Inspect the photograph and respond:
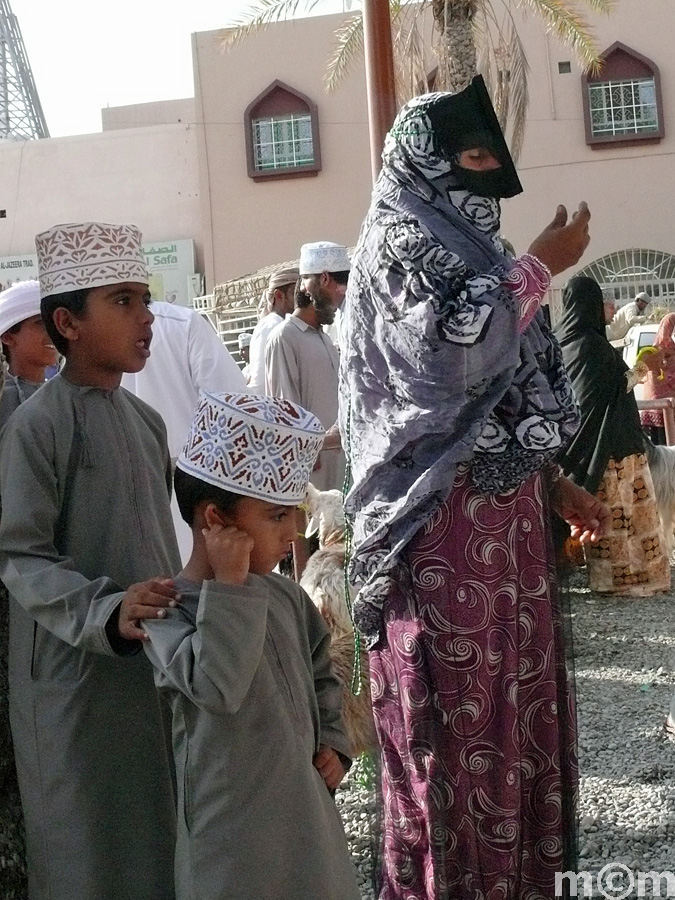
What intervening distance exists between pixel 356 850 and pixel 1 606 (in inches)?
69.3

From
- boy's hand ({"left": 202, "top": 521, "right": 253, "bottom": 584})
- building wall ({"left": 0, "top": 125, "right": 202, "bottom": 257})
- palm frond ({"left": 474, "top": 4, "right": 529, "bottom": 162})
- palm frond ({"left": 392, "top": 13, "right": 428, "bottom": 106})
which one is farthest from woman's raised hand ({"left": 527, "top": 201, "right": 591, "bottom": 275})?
building wall ({"left": 0, "top": 125, "right": 202, "bottom": 257})

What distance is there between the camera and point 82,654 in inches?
88.1

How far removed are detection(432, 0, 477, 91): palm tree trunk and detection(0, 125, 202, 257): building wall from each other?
13.0m

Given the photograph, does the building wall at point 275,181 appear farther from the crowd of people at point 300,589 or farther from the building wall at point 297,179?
the crowd of people at point 300,589

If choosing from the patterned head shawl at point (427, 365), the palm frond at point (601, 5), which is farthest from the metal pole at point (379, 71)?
the palm frond at point (601, 5)

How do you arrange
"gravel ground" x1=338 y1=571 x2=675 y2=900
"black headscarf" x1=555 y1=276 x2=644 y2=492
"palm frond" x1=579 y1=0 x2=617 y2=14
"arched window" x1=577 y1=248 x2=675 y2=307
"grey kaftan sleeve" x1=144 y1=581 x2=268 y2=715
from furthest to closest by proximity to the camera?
"arched window" x1=577 y1=248 x2=675 y2=307 → "palm frond" x1=579 y1=0 x2=617 y2=14 → "black headscarf" x1=555 y1=276 x2=644 y2=492 → "gravel ground" x1=338 y1=571 x2=675 y2=900 → "grey kaftan sleeve" x1=144 y1=581 x2=268 y2=715

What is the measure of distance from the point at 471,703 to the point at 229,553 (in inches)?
36.6

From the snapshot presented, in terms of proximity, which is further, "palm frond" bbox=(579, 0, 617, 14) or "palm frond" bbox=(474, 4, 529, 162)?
"palm frond" bbox=(474, 4, 529, 162)

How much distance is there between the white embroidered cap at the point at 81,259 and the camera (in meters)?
2.42

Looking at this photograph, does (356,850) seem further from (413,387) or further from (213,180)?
(213,180)

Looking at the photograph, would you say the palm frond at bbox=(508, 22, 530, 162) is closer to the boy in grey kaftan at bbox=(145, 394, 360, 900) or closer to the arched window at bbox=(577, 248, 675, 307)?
the arched window at bbox=(577, 248, 675, 307)

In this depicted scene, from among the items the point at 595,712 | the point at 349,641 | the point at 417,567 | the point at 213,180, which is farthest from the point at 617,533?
the point at 213,180

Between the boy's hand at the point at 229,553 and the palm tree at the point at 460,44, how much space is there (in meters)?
10.7

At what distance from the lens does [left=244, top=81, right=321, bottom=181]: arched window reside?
25.3m
